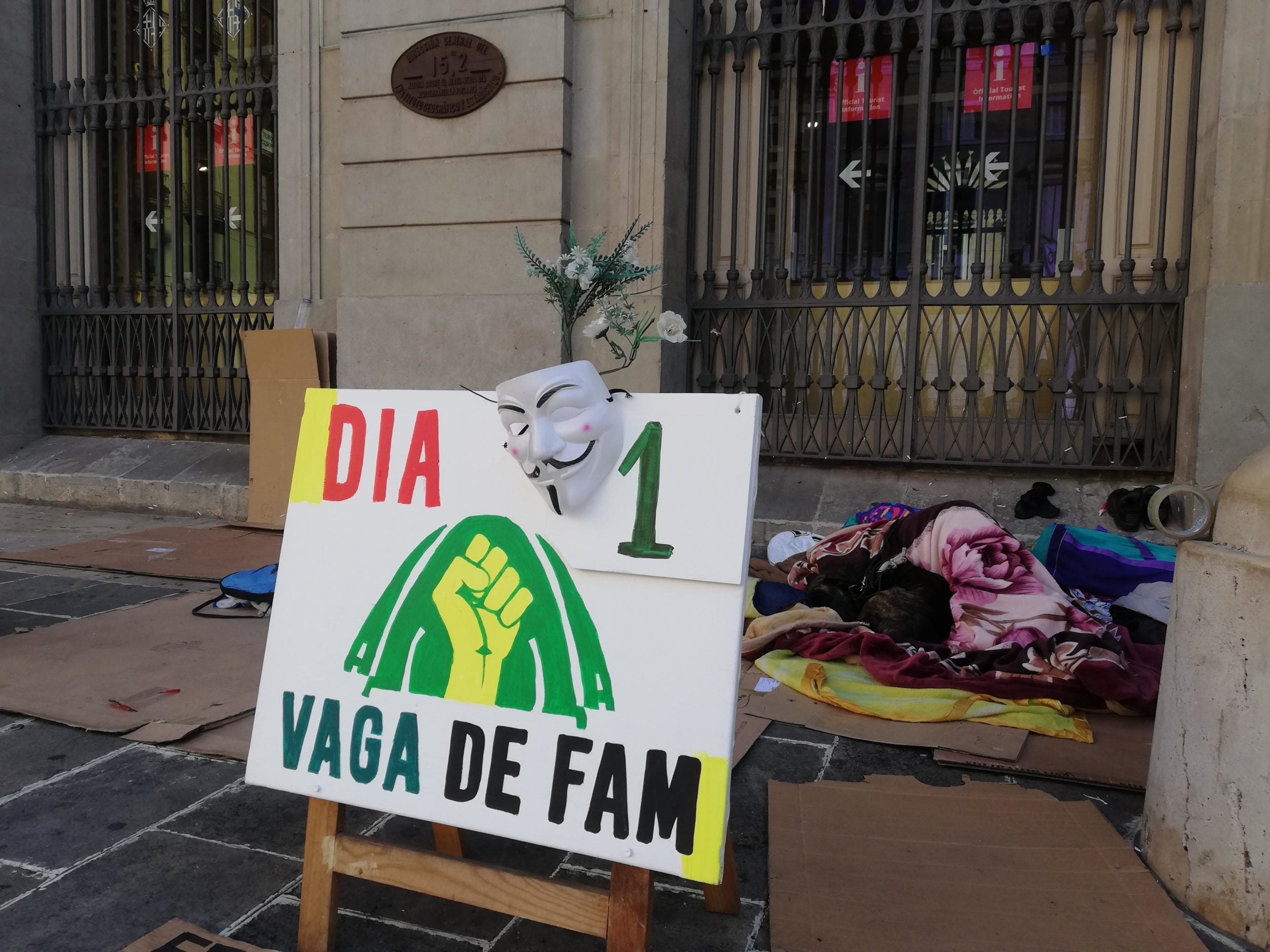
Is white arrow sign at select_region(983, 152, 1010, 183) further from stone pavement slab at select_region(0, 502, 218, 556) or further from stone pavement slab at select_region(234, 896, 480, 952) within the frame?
stone pavement slab at select_region(0, 502, 218, 556)

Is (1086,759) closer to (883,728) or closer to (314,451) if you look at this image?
(883,728)

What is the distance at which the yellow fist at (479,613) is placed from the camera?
5.93ft

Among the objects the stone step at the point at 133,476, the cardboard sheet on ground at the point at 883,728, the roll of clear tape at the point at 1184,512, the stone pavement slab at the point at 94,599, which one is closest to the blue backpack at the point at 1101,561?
the cardboard sheet on ground at the point at 883,728

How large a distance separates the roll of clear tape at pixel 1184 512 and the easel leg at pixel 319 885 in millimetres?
1860

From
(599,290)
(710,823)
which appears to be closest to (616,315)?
(599,290)

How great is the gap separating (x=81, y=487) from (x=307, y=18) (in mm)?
4055

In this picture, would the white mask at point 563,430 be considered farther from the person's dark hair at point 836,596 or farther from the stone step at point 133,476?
A: the stone step at point 133,476

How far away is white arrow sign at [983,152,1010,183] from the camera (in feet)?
19.4

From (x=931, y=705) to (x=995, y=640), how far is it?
63cm

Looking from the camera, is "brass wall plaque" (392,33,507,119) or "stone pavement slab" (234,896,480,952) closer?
"stone pavement slab" (234,896,480,952)

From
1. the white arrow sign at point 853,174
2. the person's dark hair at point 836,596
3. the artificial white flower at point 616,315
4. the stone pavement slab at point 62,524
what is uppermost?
the white arrow sign at point 853,174

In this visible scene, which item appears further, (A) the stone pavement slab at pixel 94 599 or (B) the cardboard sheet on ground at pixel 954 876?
(A) the stone pavement slab at pixel 94 599

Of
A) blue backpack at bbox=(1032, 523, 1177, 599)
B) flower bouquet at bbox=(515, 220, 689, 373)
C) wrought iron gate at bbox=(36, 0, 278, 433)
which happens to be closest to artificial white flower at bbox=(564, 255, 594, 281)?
flower bouquet at bbox=(515, 220, 689, 373)

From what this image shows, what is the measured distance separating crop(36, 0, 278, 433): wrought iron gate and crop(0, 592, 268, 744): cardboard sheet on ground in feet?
12.3
